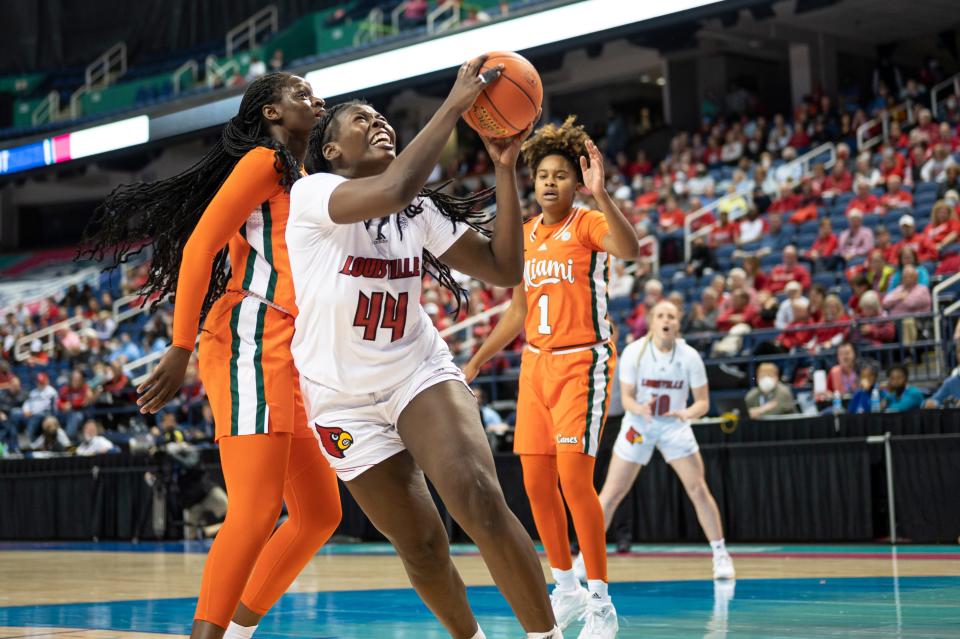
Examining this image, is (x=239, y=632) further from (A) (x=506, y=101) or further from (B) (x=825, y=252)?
(B) (x=825, y=252)

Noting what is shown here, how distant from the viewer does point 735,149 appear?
19.5 meters

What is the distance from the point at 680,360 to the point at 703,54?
16.0m

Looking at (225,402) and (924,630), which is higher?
(225,402)

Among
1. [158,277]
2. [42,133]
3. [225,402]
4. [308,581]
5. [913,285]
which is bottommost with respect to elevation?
[308,581]

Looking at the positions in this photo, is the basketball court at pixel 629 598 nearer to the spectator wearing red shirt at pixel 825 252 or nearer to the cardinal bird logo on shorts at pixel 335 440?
the cardinal bird logo on shorts at pixel 335 440

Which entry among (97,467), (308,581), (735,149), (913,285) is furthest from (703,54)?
(308,581)

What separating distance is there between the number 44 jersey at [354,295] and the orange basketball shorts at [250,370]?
21 centimetres

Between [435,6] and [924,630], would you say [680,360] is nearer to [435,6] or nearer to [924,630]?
[924,630]

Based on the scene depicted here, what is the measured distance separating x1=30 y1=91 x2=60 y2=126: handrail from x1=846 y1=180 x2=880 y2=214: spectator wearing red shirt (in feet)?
65.3

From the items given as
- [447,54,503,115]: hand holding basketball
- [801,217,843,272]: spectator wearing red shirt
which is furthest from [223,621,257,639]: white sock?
[801,217,843,272]: spectator wearing red shirt

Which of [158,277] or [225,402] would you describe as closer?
[225,402]

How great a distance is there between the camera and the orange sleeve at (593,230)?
5.45 m

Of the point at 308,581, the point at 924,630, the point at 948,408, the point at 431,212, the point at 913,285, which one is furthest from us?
the point at 913,285

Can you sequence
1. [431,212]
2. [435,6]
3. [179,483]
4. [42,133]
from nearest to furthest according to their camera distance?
[431,212]
[179,483]
[435,6]
[42,133]
